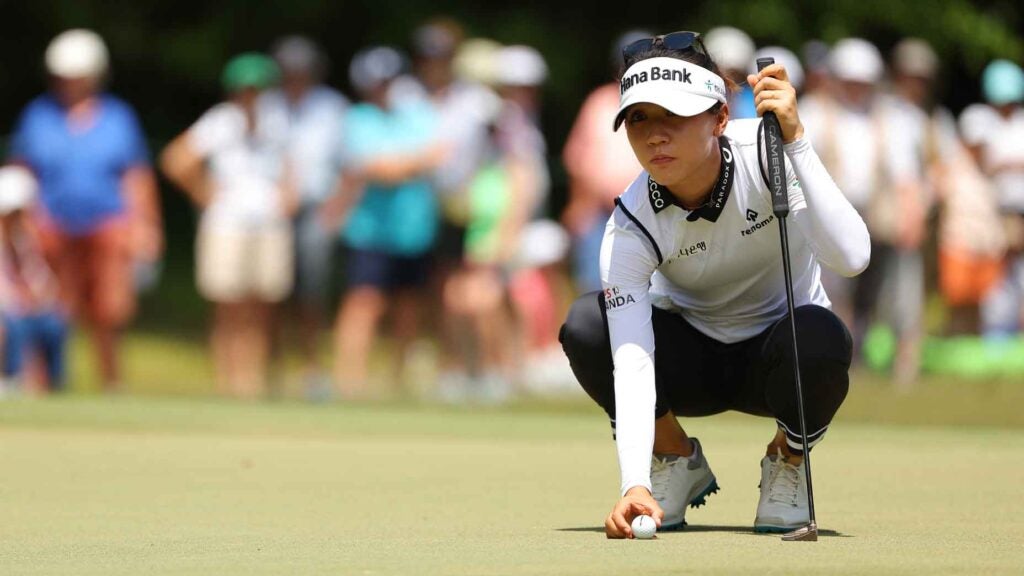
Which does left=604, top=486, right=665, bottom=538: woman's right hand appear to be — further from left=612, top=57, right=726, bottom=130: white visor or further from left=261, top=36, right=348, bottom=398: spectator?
left=261, top=36, right=348, bottom=398: spectator

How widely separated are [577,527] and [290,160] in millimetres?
8598

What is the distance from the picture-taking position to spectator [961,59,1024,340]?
1636cm

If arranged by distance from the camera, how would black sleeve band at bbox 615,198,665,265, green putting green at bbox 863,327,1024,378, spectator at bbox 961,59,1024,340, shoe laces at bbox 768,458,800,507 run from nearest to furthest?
1. black sleeve band at bbox 615,198,665,265
2. shoe laces at bbox 768,458,800,507
3. green putting green at bbox 863,327,1024,378
4. spectator at bbox 961,59,1024,340

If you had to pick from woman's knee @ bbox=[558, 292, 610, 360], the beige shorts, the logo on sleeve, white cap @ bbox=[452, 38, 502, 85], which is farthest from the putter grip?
white cap @ bbox=[452, 38, 502, 85]

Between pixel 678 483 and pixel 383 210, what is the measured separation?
822 cm

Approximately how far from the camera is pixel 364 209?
14.8 metres

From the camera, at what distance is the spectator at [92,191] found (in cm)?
1458

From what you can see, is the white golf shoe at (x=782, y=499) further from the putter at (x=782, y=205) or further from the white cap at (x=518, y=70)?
the white cap at (x=518, y=70)

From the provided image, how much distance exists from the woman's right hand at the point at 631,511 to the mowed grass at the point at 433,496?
0.06 meters

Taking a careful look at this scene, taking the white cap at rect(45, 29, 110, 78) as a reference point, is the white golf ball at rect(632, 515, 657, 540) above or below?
below

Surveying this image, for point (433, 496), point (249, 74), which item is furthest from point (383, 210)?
point (433, 496)

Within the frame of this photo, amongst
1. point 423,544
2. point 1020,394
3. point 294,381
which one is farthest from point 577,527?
point 294,381

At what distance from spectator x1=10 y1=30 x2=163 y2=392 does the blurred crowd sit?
0.05ft

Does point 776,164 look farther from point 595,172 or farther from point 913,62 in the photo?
point 913,62
